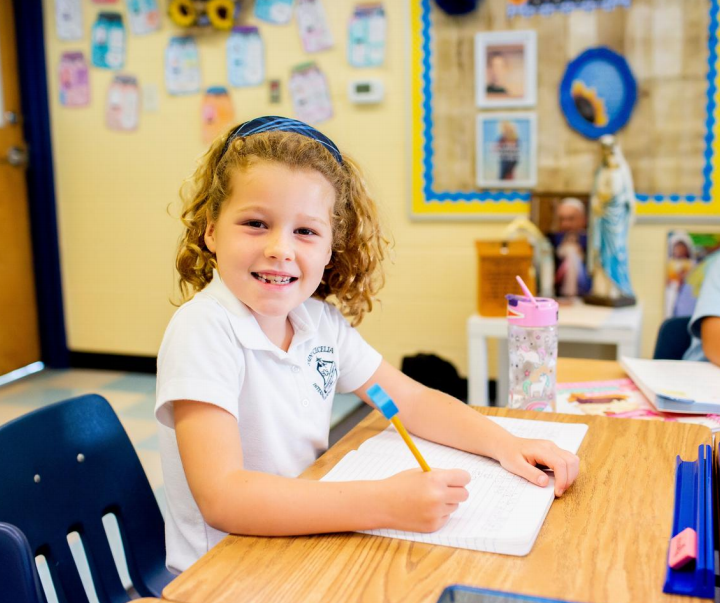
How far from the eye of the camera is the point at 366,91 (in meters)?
3.04

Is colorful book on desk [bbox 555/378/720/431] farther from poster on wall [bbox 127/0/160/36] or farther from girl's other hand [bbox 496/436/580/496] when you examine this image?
poster on wall [bbox 127/0/160/36]

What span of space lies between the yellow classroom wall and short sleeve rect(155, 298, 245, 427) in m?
1.94

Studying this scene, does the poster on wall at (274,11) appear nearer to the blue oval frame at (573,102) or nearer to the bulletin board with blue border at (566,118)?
the bulletin board with blue border at (566,118)

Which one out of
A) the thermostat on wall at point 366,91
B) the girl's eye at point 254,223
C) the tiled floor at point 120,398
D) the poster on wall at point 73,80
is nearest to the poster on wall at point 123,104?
the poster on wall at point 73,80

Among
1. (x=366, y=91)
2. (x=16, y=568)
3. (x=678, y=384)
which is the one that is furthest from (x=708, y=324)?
(x=366, y=91)

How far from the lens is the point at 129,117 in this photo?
3486 mm

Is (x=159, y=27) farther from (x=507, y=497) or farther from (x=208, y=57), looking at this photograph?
(x=507, y=497)

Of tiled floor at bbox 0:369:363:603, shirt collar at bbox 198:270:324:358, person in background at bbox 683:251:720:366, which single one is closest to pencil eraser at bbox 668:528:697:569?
shirt collar at bbox 198:270:324:358

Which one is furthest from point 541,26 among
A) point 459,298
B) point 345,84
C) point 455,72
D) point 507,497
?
point 507,497

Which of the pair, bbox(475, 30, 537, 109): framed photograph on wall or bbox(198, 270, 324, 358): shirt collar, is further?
bbox(475, 30, 537, 109): framed photograph on wall

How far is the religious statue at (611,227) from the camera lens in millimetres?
2527

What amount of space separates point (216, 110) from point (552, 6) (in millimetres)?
1451

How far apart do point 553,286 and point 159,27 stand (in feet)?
6.71

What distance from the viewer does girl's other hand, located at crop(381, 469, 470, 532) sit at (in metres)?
0.73
